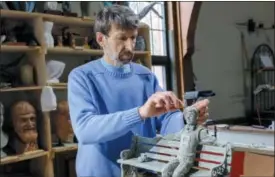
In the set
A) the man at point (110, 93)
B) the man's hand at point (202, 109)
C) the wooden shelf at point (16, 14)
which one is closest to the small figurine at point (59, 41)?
the wooden shelf at point (16, 14)

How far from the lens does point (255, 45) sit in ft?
10.2

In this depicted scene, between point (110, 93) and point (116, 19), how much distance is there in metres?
0.14

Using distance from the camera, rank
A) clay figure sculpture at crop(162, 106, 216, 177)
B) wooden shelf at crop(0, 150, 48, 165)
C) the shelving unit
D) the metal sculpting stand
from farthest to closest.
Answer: the metal sculpting stand, the shelving unit, wooden shelf at crop(0, 150, 48, 165), clay figure sculpture at crop(162, 106, 216, 177)

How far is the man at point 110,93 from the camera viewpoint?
26.6 inches

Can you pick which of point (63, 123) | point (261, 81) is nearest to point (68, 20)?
point (63, 123)

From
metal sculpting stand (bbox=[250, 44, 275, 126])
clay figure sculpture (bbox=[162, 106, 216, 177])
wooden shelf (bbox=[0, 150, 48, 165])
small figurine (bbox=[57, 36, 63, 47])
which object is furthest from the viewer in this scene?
metal sculpting stand (bbox=[250, 44, 275, 126])

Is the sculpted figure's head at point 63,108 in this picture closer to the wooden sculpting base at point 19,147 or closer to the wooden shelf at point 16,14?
the wooden sculpting base at point 19,147

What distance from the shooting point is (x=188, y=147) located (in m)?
0.55

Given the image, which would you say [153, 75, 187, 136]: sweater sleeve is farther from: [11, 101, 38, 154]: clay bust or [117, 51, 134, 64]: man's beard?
[11, 101, 38, 154]: clay bust

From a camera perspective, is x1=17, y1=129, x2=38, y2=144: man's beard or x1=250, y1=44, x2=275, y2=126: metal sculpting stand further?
x1=250, y1=44, x2=275, y2=126: metal sculpting stand

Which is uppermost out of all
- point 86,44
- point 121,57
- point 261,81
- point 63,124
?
point 86,44

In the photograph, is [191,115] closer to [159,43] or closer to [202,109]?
[202,109]

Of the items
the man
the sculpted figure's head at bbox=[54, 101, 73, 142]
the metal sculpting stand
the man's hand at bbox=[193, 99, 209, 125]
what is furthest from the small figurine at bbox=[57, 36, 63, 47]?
the metal sculpting stand

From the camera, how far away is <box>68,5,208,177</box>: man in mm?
676
